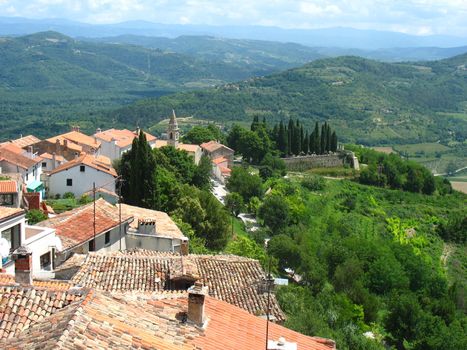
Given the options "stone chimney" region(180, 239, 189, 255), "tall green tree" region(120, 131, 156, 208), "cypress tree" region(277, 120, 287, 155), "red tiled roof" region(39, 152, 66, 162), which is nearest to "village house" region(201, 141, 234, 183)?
"cypress tree" region(277, 120, 287, 155)

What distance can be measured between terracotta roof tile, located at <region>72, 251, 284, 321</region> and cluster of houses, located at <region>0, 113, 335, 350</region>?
0.03 metres

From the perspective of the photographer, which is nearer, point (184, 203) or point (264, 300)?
point (264, 300)

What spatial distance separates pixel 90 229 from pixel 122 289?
7.58 meters

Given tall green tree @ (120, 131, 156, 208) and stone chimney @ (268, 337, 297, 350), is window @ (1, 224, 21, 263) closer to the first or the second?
stone chimney @ (268, 337, 297, 350)

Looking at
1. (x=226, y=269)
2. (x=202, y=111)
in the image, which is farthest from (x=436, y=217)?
(x=202, y=111)

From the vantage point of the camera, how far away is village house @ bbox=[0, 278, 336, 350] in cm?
851

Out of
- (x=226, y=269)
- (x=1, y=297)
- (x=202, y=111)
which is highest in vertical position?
(x=1, y=297)

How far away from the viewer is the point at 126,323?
9594 millimetres

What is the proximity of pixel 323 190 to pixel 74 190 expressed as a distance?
31783 millimetres

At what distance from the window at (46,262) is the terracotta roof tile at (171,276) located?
104 inches

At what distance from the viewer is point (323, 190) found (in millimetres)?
66375

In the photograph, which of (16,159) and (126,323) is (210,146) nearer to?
(16,159)

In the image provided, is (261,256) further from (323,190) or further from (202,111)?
(202,111)

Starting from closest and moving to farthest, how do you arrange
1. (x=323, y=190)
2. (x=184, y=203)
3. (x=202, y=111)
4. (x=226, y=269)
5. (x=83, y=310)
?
1. (x=83, y=310)
2. (x=226, y=269)
3. (x=184, y=203)
4. (x=323, y=190)
5. (x=202, y=111)
